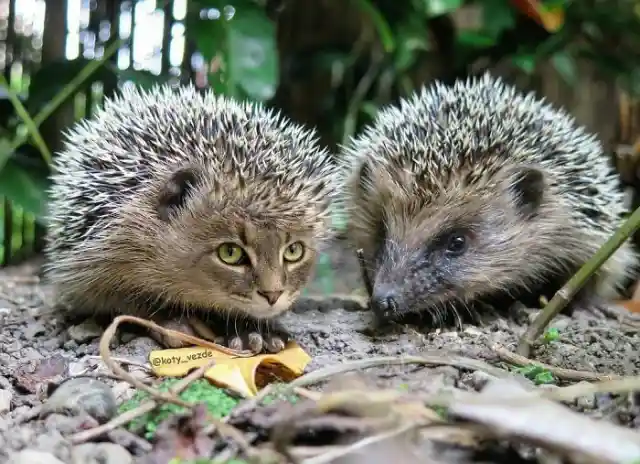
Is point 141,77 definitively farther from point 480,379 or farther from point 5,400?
point 480,379

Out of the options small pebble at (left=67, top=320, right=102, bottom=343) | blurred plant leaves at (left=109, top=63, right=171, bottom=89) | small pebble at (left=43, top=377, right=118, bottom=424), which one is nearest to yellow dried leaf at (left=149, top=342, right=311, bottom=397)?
small pebble at (left=43, top=377, right=118, bottom=424)

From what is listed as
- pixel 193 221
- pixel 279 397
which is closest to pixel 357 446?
pixel 279 397

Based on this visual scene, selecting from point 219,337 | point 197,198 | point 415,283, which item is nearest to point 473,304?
point 415,283

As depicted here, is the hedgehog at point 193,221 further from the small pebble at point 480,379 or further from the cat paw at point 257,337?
the small pebble at point 480,379

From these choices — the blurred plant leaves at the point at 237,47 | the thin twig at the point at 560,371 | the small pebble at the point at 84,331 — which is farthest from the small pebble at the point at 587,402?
the blurred plant leaves at the point at 237,47

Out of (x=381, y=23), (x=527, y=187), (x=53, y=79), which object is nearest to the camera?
(x=527, y=187)

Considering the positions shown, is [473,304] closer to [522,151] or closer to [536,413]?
[522,151]

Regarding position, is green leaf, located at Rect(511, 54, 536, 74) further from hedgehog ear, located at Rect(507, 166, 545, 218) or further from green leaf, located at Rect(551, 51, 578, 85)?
hedgehog ear, located at Rect(507, 166, 545, 218)

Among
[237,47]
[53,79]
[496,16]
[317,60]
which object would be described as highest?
[496,16]
